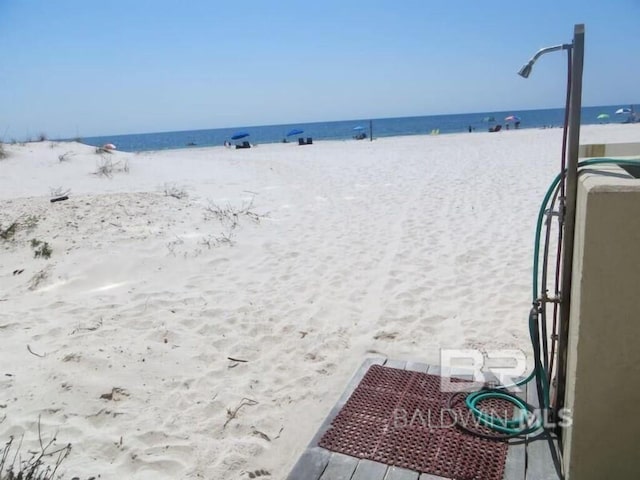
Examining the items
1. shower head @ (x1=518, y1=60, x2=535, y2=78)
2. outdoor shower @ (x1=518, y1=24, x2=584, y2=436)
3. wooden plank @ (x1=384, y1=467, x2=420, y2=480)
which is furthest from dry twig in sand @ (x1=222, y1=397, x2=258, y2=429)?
shower head @ (x1=518, y1=60, x2=535, y2=78)

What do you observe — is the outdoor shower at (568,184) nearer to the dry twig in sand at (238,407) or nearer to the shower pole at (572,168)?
the shower pole at (572,168)

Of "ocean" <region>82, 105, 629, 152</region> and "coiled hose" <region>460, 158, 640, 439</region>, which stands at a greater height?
"ocean" <region>82, 105, 629, 152</region>

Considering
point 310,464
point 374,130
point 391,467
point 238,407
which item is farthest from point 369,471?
point 374,130

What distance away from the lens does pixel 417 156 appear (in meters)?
15.4

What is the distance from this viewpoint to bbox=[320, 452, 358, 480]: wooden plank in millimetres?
2131

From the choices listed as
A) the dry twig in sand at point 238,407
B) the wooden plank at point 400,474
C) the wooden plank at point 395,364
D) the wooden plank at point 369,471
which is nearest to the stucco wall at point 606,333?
the wooden plank at point 400,474

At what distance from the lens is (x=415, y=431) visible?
243 centimetres

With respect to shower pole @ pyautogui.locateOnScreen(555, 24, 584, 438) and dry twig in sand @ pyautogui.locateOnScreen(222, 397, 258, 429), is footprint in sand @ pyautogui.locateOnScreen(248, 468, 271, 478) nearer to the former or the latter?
dry twig in sand @ pyautogui.locateOnScreen(222, 397, 258, 429)

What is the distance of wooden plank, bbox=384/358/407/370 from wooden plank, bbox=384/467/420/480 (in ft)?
3.08

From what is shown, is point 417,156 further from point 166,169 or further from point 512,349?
point 512,349

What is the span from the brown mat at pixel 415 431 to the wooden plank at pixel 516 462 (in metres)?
0.02

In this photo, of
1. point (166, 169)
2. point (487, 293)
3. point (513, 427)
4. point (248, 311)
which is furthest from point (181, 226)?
point (166, 169)

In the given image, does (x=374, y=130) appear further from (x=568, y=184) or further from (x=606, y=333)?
(x=606, y=333)

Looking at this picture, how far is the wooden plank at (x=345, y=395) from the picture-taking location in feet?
7.98
